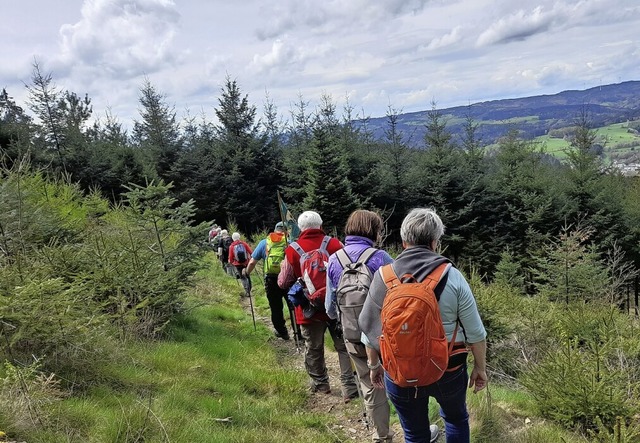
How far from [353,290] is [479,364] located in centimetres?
113

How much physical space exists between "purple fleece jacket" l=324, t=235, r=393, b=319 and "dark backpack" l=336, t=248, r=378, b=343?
0.04 meters

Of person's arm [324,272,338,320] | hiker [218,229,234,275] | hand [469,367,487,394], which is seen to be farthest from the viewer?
hiker [218,229,234,275]

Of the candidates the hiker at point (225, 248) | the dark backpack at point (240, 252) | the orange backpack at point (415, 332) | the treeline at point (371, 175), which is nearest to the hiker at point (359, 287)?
the orange backpack at point (415, 332)

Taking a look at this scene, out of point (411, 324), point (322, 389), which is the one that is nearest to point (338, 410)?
point (322, 389)

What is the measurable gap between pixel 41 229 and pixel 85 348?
11.1 ft

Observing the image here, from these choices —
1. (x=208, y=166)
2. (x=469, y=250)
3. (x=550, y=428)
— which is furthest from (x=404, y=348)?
(x=208, y=166)

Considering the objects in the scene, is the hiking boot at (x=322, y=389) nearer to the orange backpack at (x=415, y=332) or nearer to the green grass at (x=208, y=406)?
the green grass at (x=208, y=406)

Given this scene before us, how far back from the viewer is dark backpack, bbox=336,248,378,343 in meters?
3.60

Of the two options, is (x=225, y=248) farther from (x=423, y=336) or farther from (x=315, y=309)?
(x=423, y=336)

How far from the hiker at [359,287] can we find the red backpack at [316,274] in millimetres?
525

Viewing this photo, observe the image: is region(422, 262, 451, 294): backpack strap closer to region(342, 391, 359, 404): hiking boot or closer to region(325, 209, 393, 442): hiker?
region(325, 209, 393, 442): hiker

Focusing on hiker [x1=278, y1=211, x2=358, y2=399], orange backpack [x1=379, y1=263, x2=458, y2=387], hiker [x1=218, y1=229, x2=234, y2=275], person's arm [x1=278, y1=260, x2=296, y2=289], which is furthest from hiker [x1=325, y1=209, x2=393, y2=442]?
hiker [x1=218, y1=229, x2=234, y2=275]

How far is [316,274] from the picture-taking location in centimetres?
461

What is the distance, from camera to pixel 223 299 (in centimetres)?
1045
